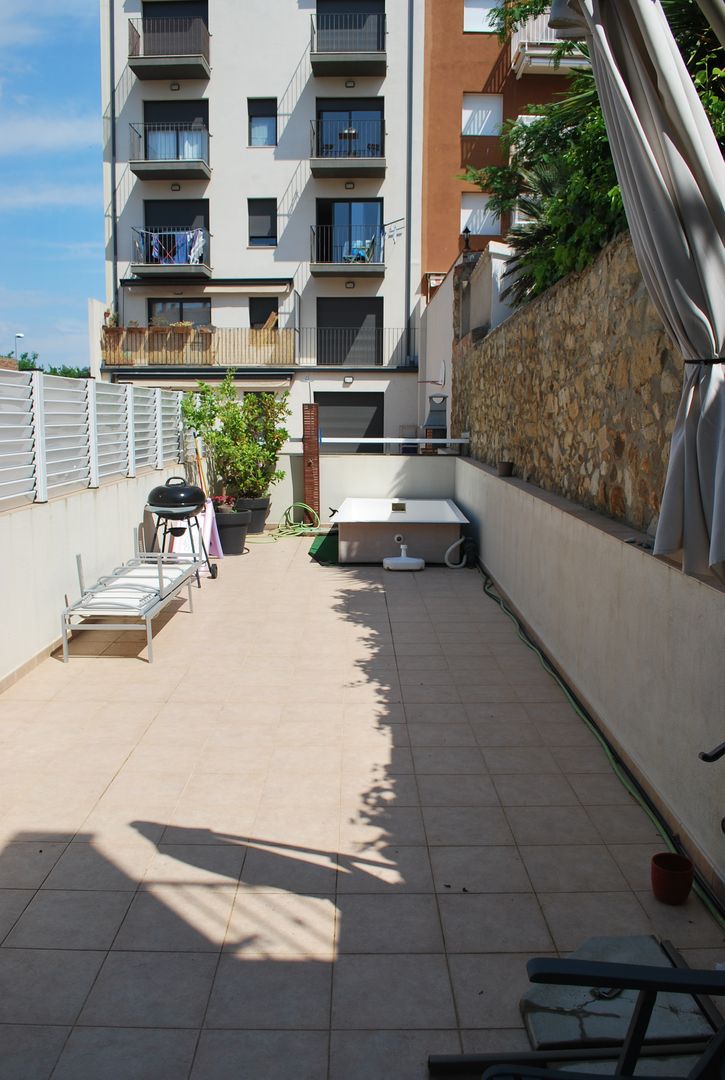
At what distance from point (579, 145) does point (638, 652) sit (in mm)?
4699

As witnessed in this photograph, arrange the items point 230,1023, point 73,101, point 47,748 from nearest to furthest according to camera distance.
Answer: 1. point 230,1023
2. point 47,748
3. point 73,101

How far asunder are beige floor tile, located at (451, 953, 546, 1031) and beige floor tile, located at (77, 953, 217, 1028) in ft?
2.87

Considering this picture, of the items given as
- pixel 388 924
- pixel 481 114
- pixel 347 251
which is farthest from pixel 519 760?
pixel 481 114

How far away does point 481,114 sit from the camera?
24375mm

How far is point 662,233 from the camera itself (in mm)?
2969

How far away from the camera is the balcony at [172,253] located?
2481 cm

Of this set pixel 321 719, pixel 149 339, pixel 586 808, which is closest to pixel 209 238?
pixel 149 339

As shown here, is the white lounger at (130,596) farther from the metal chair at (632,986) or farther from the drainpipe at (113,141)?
the drainpipe at (113,141)

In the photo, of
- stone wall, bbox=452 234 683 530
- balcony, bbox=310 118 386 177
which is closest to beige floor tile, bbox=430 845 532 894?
stone wall, bbox=452 234 683 530

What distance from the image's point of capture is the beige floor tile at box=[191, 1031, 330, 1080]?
2.63 metres

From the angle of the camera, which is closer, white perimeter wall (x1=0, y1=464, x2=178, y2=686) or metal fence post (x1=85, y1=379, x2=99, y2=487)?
white perimeter wall (x1=0, y1=464, x2=178, y2=686)

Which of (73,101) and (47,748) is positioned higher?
(73,101)

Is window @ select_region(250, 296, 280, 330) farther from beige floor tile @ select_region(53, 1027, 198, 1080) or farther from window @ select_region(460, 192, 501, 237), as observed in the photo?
beige floor tile @ select_region(53, 1027, 198, 1080)

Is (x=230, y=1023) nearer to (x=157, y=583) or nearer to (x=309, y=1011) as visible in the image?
(x=309, y=1011)
